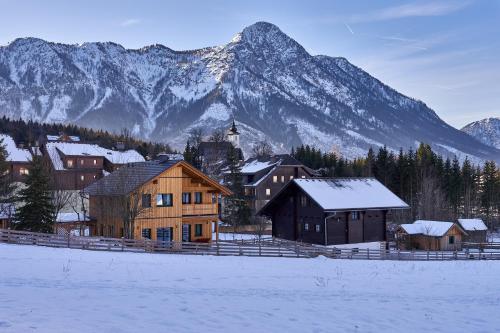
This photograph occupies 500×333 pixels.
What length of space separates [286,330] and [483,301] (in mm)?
10582

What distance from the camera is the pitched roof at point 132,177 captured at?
1502 inches

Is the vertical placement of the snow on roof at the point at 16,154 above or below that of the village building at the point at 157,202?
above

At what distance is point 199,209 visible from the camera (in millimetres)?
41938

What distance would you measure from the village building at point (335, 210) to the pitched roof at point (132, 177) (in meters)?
9.43

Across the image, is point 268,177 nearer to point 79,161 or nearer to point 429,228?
point 429,228

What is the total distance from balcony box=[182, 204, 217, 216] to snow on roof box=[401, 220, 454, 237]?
1042 inches

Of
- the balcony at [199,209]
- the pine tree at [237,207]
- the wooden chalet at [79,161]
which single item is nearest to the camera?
the balcony at [199,209]

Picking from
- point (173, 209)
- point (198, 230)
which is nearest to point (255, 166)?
point (198, 230)

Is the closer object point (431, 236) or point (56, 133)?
point (431, 236)

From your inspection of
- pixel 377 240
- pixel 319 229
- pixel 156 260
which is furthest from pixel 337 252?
pixel 156 260

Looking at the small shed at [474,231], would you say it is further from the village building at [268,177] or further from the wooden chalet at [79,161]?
the wooden chalet at [79,161]

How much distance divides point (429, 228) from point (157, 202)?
3284 cm

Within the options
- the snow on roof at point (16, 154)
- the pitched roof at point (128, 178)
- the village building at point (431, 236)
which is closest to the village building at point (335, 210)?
the village building at point (431, 236)

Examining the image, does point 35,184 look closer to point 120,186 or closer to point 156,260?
point 120,186
